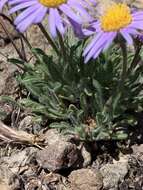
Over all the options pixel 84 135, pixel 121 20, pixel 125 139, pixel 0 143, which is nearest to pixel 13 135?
pixel 0 143

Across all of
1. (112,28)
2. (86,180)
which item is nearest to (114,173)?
(86,180)

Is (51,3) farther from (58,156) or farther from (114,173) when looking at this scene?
(114,173)

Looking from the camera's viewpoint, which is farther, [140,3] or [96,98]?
[140,3]

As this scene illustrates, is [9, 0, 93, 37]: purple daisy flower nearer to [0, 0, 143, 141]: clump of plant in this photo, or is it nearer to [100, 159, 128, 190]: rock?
[0, 0, 143, 141]: clump of plant

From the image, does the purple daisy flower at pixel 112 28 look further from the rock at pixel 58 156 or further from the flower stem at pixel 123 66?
the rock at pixel 58 156

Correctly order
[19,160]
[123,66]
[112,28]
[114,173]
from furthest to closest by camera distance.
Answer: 1. [19,160]
2. [114,173]
3. [123,66]
4. [112,28]

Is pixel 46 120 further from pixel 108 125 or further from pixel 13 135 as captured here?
pixel 108 125
